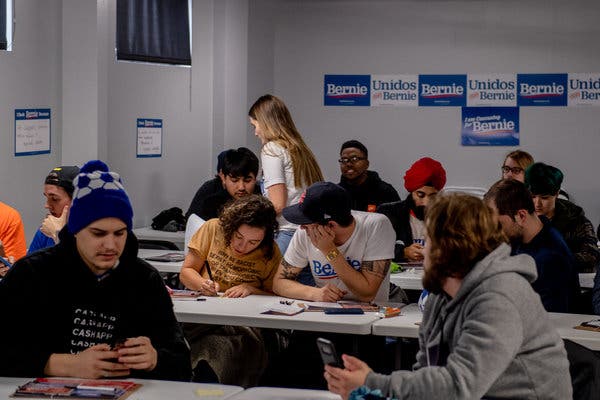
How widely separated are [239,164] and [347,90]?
4734mm

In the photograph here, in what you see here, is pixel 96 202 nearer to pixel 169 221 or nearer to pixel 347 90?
pixel 169 221

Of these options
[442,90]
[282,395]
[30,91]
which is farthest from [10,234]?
[442,90]

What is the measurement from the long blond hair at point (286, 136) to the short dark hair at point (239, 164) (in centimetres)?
22

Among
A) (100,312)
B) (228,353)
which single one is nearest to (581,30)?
(228,353)

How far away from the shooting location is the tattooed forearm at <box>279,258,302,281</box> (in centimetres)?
526

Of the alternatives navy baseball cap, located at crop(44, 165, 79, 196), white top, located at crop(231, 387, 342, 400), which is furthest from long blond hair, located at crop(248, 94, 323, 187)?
white top, located at crop(231, 387, 342, 400)

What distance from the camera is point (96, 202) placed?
11.2 feet

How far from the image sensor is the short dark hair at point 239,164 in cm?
623

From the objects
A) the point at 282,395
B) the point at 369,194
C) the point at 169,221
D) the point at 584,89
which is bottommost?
the point at 282,395

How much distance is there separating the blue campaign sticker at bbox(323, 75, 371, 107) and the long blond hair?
172 inches

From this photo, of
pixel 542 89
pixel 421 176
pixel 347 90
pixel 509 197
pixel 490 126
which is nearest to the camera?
pixel 509 197

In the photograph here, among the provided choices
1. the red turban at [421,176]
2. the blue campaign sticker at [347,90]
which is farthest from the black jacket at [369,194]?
the blue campaign sticker at [347,90]

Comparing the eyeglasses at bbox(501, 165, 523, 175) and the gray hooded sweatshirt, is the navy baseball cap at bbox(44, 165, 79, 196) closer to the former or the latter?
the gray hooded sweatshirt

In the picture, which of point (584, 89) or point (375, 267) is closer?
point (375, 267)
